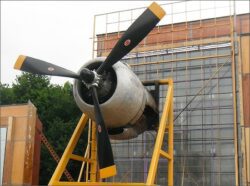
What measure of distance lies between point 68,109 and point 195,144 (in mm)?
23078

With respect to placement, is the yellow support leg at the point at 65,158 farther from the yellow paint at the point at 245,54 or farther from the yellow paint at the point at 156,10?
the yellow paint at the point at 245,54

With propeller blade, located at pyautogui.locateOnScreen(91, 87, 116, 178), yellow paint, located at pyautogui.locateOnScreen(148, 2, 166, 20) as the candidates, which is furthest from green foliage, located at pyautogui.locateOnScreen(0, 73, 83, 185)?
yellow paint, located at pyautogui.locateOnScreen(148, 2, 166, 20)

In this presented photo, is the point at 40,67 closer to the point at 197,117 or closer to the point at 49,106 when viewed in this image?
the point at 197,117

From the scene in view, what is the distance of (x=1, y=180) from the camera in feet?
79.9

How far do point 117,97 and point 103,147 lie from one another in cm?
140

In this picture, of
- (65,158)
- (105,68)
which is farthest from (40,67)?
(65,158)

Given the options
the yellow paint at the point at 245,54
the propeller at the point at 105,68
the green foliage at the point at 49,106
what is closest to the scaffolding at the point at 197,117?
the yellow paint at the point at 245,54

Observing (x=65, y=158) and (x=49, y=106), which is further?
(x=49, y=106)

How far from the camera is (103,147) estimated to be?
11484mm

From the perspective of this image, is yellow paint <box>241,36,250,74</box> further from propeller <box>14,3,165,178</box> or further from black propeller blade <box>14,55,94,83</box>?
black propeller blade <box>14,55,94,83</box>

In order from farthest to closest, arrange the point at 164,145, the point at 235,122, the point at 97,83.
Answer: the point at 164,145
the point at 235,122
the point at 97,83

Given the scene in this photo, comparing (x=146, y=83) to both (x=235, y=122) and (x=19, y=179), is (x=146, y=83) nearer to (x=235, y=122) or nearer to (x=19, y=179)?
(x=235, y=122)

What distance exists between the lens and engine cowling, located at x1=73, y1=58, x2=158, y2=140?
11.6 m

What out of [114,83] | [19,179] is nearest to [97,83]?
[114,83]
